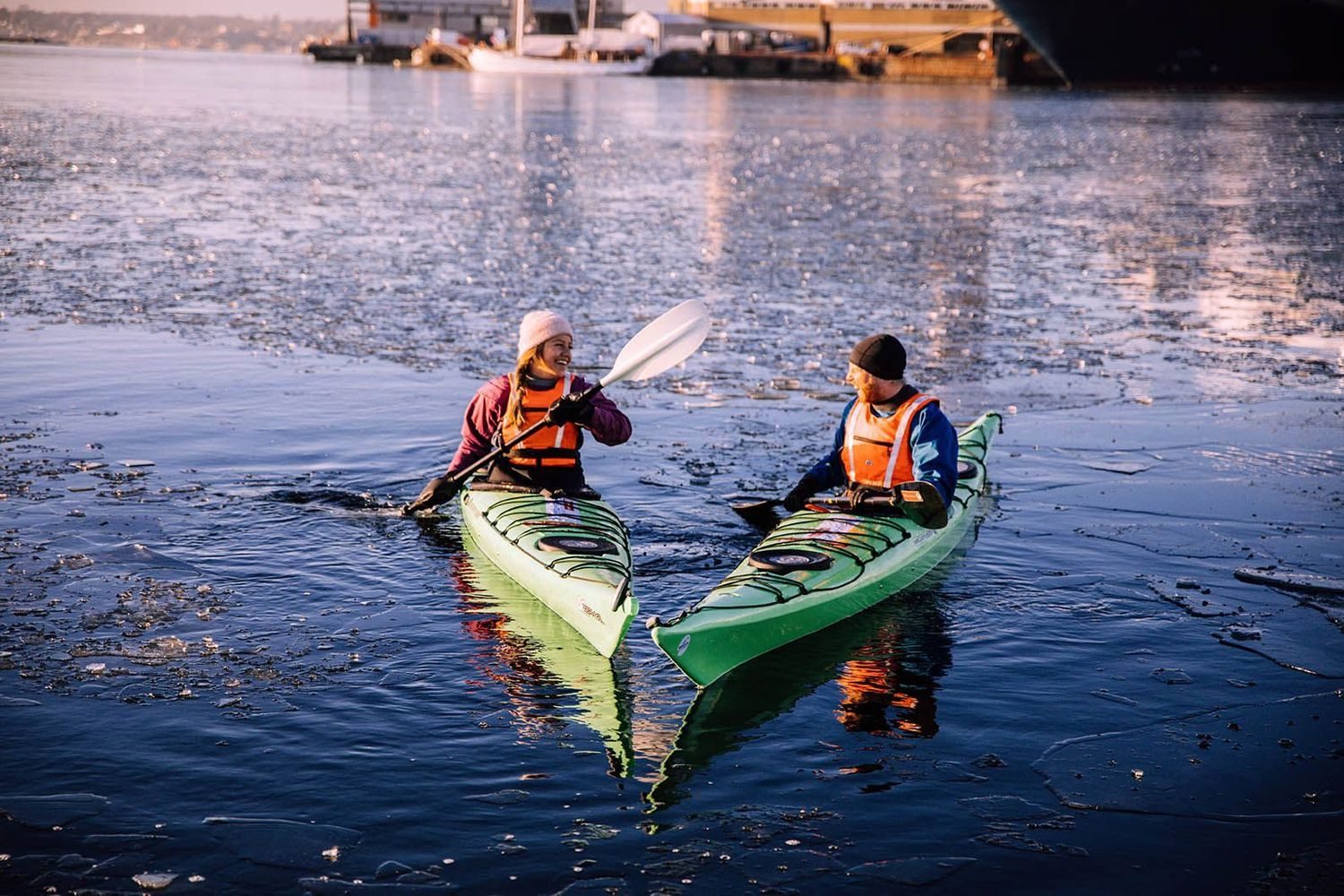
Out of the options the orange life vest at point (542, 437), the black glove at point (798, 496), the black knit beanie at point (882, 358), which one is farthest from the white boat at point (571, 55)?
the black knit beanie at point (882, 358)

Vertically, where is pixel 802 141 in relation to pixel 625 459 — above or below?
above

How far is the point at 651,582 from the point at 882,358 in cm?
160

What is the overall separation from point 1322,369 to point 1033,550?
5445mm

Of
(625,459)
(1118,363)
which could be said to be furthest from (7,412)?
(1118,363)

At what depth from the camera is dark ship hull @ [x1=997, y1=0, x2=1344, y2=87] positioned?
67.2m

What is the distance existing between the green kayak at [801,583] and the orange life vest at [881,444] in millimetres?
224

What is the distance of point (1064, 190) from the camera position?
25312mm

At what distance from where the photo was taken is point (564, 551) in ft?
21.2

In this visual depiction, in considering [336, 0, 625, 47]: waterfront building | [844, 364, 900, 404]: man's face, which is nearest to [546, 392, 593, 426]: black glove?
[844, 364, 900, 404]: man's face

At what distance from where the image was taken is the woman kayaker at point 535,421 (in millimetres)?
7254

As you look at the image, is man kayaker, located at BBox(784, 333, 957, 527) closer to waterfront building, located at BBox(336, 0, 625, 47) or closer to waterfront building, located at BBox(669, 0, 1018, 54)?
waterfront building, located at BBox(669, 0, 1018, 54)

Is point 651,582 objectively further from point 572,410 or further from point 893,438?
point 893,438

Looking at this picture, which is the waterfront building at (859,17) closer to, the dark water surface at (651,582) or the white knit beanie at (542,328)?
the dark water surface at (651,582)

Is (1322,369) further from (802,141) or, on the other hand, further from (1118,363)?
(802,141)
